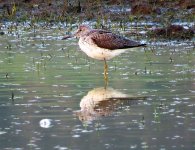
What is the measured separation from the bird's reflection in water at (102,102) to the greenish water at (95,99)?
1 cm

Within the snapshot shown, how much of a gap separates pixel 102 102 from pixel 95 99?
0.86 feet

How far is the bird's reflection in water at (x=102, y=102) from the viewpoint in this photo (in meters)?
10.9

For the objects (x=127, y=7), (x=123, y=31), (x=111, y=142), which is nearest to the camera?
(x=111, y=142)

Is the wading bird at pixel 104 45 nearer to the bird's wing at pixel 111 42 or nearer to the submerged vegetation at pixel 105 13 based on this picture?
the bird's wing at pixel 111 42

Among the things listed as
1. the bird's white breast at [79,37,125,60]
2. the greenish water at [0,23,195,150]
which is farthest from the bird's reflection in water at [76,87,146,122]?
the bird's white breast at [79,37,125,60]

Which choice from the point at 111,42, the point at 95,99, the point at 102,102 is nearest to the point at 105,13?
the point at 111,42

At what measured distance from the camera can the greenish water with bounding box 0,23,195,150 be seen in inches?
373

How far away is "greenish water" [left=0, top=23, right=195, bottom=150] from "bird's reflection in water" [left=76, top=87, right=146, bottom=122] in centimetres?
1

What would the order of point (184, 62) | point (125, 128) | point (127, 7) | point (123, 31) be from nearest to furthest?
point (125, 128) < point (184, 62) < point (123, 31) < point (127, 7)

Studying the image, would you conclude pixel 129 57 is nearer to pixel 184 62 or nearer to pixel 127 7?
pixel 184 62

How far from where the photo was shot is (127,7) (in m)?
24.7

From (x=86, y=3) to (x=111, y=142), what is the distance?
1600 centimetres

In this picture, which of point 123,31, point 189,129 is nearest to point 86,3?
point 123,31

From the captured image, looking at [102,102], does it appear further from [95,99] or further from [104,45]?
[104,45]
